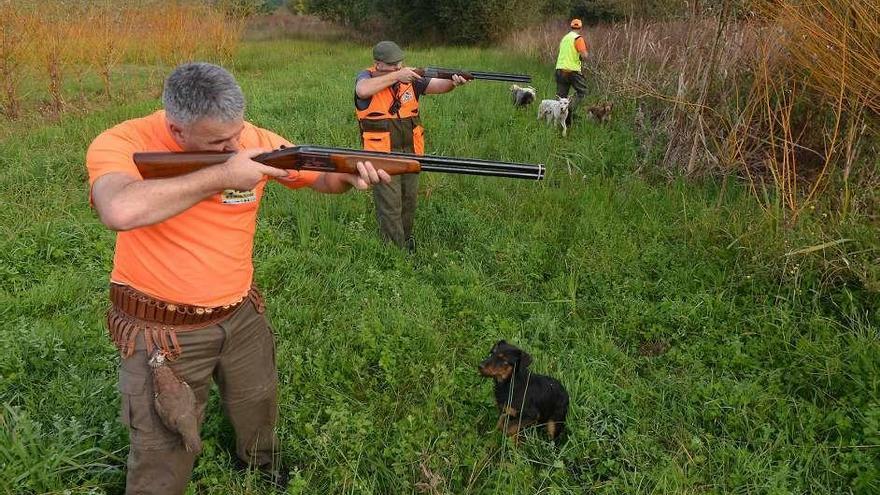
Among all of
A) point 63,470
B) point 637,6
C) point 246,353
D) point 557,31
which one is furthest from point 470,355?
point 557,31

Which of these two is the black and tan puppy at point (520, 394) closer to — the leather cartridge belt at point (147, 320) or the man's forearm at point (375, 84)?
the leather cartridge belt at point (147, 320)

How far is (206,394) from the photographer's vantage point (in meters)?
2.51

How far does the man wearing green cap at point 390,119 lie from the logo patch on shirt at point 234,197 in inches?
109

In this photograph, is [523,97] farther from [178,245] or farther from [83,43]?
[178,245]

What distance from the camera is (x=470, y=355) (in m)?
3.88

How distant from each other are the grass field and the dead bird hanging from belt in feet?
2.37

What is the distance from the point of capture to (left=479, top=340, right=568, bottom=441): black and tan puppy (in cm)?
303

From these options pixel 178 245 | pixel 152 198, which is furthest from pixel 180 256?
pixel 152 198

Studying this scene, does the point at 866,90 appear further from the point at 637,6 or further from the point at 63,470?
the point at 637,6

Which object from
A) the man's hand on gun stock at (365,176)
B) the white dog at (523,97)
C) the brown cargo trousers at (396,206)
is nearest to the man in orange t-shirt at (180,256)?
the man's hand on gun stock at (365,176)

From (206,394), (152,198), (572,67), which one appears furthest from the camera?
(572,67)

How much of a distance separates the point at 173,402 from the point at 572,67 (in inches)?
400

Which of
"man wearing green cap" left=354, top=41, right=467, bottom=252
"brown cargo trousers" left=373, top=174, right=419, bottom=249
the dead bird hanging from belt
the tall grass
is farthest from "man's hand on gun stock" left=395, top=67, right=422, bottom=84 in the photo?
the tall grass

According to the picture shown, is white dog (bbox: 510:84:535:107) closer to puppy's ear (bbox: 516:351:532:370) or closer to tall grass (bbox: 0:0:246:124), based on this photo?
tall grass (bbox: 0:0:246:124)
